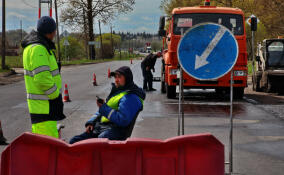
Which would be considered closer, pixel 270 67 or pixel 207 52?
pixel 207 52

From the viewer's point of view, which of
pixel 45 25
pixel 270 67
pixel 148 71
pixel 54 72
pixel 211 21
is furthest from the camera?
pixel 148 71

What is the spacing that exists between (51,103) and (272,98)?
12341 mm

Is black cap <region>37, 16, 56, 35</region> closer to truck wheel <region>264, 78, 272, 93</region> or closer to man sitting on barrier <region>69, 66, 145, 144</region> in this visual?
man sitting on barrier <region>69, 66, 145, 144</region>

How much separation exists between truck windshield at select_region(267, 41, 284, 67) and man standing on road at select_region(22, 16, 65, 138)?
1443 centimetres

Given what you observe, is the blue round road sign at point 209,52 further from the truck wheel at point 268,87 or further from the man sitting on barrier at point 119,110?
the truck wheel at point 268,87

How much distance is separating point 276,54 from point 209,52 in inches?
531

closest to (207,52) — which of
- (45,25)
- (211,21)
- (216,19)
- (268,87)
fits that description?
(45,25)

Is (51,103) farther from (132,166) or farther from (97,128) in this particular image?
(132,166)

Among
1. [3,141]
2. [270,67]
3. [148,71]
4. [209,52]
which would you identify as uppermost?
[209,52]

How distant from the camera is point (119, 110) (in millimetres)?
5199

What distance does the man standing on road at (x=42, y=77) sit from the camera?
5074 millimetres

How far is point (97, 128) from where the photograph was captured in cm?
560

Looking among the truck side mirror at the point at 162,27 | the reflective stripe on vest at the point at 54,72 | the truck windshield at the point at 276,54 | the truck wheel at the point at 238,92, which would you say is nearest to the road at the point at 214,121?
the truck wheel at the point at 238,92

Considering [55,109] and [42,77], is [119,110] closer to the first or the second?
[55,109]
